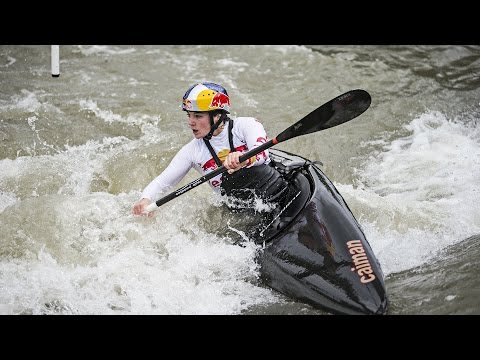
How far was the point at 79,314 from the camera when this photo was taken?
4617 millimetres

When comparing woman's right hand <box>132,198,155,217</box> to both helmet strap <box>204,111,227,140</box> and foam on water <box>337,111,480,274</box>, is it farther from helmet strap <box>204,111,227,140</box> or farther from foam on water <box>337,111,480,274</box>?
foam on water <box>337,111,480,274</box>

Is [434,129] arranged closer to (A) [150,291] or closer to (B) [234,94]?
(B) [234,94]

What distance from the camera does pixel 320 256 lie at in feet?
16.0

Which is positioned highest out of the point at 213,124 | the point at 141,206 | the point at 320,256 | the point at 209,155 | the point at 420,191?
the point at 213,124

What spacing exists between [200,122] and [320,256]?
147 cm

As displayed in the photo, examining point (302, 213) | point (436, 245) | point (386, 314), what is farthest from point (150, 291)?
point (436, 245)

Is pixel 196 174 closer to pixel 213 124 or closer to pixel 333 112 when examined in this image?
pixel 213 124

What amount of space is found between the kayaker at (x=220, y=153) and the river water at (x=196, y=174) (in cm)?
39

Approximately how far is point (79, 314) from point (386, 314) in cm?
211

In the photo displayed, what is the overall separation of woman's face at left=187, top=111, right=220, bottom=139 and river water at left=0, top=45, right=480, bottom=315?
726mm

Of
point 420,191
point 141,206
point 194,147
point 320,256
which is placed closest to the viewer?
point 320,256

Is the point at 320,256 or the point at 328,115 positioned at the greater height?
the point at 328,115

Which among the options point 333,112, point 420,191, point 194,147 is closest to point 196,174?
point 194,147

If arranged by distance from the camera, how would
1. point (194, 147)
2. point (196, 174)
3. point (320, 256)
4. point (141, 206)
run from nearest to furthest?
point (320, 256) < point (141, 206) < point (194, 147) < point (196, 174)
